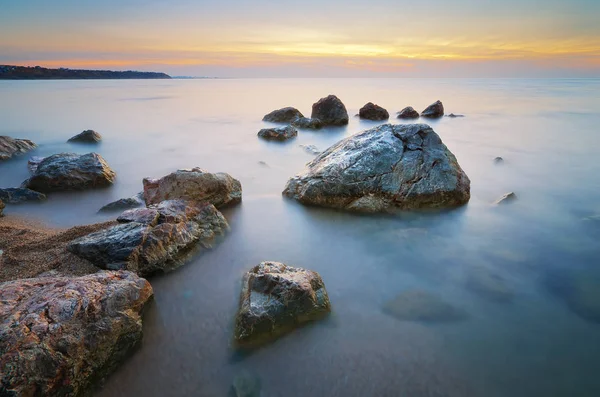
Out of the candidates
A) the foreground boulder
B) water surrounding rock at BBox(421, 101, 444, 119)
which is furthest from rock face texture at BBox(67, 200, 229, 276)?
water surrounding rock at BBox(421, 101, 444, 119)

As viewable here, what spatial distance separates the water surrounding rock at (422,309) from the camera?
3.34 metres

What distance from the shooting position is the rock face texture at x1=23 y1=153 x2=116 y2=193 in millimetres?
6895

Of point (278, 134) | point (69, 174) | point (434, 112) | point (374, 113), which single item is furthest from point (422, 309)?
point (434, 112)

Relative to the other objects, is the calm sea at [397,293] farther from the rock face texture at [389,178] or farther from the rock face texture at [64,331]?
the rock face texture at [389,178]

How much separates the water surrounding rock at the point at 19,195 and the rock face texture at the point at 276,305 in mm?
5383

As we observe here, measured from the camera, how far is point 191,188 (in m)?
5.66

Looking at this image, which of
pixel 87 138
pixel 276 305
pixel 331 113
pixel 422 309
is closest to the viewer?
pixel 276 305

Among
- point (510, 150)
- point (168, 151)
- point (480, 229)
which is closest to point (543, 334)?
point (480, 229)

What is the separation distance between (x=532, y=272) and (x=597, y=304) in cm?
68

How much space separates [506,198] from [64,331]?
6972mm

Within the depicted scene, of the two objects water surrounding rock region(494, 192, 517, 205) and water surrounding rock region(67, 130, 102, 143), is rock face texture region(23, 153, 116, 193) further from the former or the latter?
water surrounding rock region(494, 192, 517, 205)

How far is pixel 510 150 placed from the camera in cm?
1100

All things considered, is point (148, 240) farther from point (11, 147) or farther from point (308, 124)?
point (308, 124)

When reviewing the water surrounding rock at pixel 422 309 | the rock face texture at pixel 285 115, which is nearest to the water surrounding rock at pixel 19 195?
the water surrounding rock at pixel 422 309
